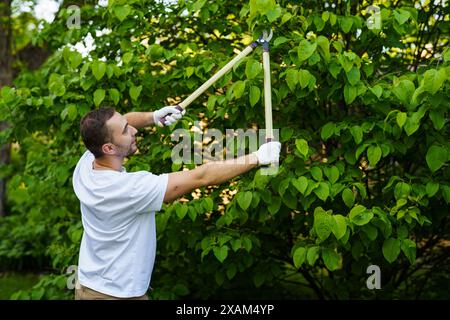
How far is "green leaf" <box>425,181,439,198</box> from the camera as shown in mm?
3986

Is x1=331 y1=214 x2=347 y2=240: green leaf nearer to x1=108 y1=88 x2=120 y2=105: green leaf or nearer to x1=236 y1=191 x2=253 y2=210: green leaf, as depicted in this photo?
x1=236 y1=191 x2=253 y2=210: green leaf

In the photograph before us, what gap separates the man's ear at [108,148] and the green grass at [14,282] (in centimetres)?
450

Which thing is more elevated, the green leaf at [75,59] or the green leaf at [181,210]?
the green leaf at [75,59]

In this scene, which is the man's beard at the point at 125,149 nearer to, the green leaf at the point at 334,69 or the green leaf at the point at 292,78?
the green leaf at the point at 292,78

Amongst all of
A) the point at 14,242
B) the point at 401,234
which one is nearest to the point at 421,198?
the point at 401,234

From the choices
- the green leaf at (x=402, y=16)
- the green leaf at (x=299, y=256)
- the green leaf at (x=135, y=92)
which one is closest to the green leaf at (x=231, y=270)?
the green leaf at (x=299, y=256)

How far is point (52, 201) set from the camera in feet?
20.0

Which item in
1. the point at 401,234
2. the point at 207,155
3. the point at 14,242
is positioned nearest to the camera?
the point at 401,234

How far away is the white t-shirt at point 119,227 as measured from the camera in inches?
135

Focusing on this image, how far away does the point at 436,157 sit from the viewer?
3.96 meters

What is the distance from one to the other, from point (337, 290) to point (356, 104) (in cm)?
155

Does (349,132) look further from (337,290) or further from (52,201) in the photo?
(52,201)

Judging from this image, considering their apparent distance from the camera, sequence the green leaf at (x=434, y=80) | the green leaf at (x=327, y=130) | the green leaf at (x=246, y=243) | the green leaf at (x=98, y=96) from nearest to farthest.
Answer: the green leaf at (x=434, y=80) < the green leaf at (x=327, y=130) < the green leaf at (x=246, y=243) < the green leaf at (x=98, y=96)

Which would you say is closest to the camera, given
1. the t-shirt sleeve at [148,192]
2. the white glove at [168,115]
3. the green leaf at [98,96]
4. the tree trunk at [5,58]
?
the t-shirt sleeve at [148,192]
